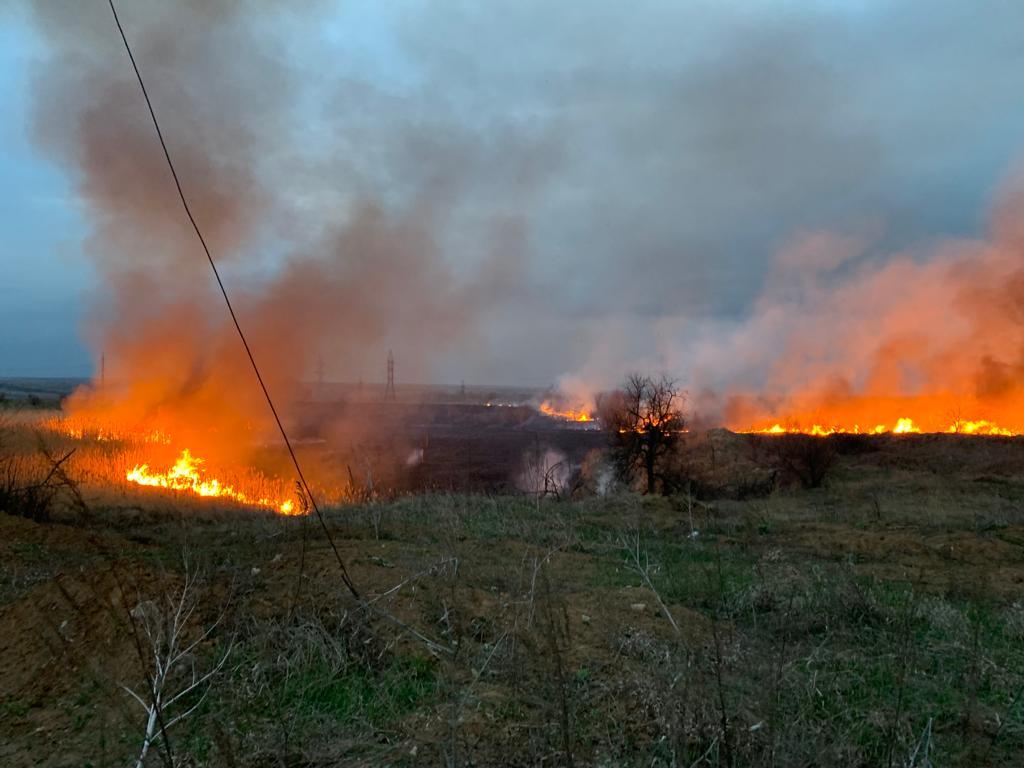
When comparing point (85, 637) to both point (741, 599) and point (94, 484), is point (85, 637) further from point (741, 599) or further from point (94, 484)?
point (94, 484)

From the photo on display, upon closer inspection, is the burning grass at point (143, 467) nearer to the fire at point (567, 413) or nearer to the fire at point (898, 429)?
the fire at point (898, 429)

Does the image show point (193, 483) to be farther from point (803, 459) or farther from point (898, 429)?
point (898, 429)

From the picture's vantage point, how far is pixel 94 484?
1617 centimetres

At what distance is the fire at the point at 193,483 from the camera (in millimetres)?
17594

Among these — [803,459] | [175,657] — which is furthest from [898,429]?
[175,657]

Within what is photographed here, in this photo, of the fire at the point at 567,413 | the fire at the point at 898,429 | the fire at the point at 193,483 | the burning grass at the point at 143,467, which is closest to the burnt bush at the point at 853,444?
the fire at the point at 898,429

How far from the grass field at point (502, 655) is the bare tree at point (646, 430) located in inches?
571

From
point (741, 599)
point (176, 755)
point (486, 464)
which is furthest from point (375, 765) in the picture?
point (486, 464)

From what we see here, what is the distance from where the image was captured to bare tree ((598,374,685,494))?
80.8 feet

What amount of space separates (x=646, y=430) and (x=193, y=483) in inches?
621

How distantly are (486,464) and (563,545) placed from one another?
95.3 feet

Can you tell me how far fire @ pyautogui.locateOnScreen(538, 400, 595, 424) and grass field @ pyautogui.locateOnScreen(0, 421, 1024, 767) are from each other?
54.3 meters

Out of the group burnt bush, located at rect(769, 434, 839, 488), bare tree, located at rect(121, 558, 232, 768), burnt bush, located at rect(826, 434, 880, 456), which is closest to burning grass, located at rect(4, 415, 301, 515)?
bare tree, located at rect(121, 558, 232, 768)

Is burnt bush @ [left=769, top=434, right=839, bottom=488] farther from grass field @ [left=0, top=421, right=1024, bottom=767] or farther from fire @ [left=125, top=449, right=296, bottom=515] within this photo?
fire @ [left=125, top=449, right=296, bottom=515]
